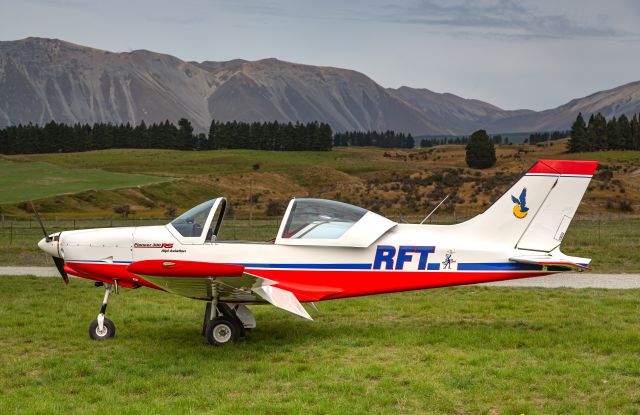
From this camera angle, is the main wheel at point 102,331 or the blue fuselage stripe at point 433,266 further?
the main wheel at point 102,331

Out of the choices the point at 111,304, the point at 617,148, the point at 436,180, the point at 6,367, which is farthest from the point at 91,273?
the point at 617,148

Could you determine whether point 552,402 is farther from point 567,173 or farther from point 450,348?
point 567,173

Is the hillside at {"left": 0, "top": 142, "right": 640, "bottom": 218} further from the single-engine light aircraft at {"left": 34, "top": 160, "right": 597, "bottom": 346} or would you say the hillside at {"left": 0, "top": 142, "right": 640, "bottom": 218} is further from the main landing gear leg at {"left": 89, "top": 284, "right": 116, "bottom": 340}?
the main landing gear leg at {"left": 89, "top": 284, "right": 116, "bottom": 340}

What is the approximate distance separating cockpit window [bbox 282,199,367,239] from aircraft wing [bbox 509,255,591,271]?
2641 millimetres

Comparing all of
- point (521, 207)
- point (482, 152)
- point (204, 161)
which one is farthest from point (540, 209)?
point (204, 161)

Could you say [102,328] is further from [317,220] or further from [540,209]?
[540,209]

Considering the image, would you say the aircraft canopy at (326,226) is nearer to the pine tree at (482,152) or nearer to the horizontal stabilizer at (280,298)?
the horizontal stabilizer at (280,298)

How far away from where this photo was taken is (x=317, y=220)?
11688 mm

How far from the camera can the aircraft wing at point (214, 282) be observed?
10.2 metres

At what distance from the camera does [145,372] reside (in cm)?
956

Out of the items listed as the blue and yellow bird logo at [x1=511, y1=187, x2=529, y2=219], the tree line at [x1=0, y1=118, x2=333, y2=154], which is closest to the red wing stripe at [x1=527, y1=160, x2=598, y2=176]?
the blue and yellow bird logo at [x1=511, y1=187, x2=529, y2=219]

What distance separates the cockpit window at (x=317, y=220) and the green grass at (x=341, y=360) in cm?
170

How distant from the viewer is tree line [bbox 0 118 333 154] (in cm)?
15288

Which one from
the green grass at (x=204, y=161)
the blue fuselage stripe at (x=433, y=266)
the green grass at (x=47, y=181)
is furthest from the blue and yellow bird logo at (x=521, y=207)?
the green grass at (x=204, y=161)
